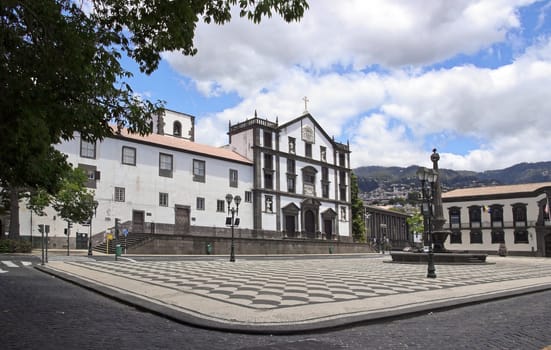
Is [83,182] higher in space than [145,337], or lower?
higher

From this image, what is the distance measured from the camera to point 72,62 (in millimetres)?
7234

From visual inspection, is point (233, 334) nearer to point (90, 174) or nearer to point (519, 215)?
point (90, 174)

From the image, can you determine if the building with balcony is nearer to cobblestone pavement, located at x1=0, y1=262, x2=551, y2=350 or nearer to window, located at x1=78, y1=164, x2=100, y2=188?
window, located at x1=78, y1=164, x2=100, y2=188

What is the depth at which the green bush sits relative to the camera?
98.5 feet

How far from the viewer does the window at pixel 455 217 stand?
2734 inches

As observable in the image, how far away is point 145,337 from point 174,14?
525 centimetres

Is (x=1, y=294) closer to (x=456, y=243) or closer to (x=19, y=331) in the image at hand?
(x=19, y=331)

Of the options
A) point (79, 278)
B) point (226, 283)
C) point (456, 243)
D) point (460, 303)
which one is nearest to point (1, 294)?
point (79, 278)

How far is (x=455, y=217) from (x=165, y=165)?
1807 inches

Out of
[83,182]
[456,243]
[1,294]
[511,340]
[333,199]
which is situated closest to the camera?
[511,340]

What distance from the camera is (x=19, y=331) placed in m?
6.98

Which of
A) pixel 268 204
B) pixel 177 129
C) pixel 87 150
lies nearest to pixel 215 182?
pixel 268 204

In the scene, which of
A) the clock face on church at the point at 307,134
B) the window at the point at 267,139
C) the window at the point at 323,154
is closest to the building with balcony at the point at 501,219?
the window at the point at 323,154

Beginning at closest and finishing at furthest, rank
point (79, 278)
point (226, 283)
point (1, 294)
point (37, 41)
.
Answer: point (37, 41) < point (1, 294) < point (226, 283) < point (79, 278)
